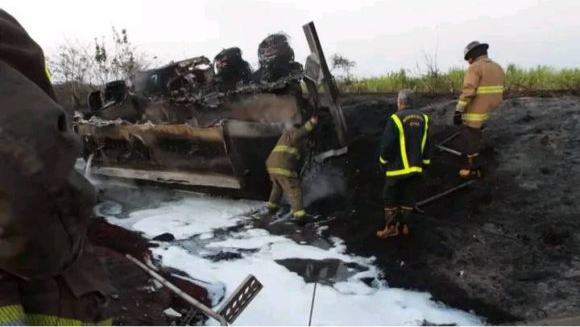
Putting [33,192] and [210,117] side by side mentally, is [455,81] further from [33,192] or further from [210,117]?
[33,192]

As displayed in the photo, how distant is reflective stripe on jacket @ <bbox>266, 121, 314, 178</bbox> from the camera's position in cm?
631

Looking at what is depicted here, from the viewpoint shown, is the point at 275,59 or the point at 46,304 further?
the point at 275,59

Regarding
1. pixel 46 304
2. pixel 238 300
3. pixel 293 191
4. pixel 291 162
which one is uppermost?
pixel 46 304

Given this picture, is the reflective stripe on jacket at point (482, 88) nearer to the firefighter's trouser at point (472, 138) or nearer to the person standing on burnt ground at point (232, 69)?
the firefighter's trouser at point (472, 138)

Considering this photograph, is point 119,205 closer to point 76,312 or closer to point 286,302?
point 286,302

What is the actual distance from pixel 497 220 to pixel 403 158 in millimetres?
1210

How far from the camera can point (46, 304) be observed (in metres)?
1.27

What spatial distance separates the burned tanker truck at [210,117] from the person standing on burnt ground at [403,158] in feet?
4.19

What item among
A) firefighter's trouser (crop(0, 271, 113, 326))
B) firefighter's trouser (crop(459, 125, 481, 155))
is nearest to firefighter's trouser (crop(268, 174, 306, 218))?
firefighter's trouser (crop(459, 125, 481, 155))

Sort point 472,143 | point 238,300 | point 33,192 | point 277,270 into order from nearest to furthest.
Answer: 1. point 33,192
2. point 238,300
3. point 277,270
4. point 472,143

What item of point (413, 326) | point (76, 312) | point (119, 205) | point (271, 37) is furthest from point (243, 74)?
point (76, 312)

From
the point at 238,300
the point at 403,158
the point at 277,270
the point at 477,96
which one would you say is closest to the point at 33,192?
the point at 238,300

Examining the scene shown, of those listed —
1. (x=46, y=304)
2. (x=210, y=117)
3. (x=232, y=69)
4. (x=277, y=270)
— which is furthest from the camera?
(x=232, y=69)

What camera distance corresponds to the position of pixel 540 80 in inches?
391
